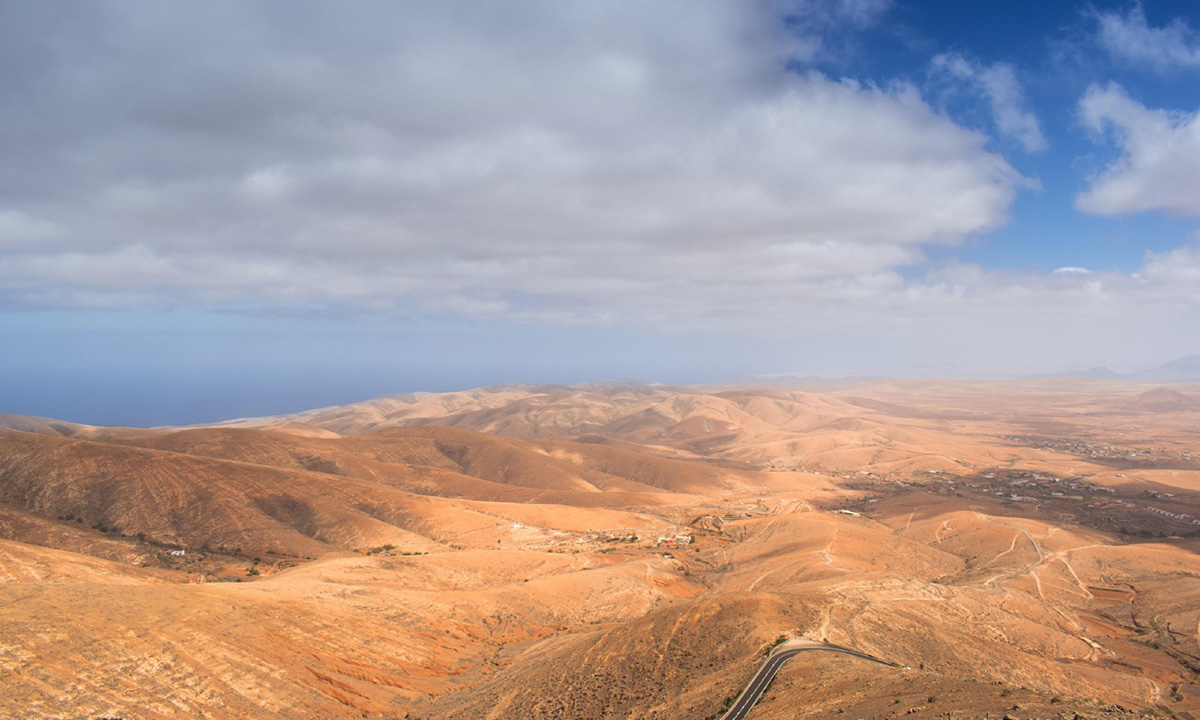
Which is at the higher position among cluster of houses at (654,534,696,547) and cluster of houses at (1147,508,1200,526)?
cluster of houses at (1147,508,1200,526)

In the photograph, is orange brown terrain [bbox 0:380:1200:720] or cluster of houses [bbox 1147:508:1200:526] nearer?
orange brown terrain [bbox 0:380:1200:720]

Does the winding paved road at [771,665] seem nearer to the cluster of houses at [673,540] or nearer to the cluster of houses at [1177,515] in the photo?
the cluster of houses at [673,540]

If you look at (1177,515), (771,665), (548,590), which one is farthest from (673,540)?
(1177,515)

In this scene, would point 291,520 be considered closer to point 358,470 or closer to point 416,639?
point 358,470

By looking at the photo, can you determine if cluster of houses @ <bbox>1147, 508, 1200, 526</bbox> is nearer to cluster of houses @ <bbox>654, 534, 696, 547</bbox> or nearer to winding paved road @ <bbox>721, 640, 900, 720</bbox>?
cluster of houses @ <bbox>654, 534, 696, 547</bbox>

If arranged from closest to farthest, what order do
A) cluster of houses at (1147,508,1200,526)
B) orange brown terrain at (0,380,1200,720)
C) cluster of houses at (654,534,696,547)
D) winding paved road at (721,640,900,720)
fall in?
winding paved road at (721,640,900,720) < orange brown terrain at (0,380,1200,720) < cluster of houses at (654,534,696,547) < cluster of houses at (1147,508,1200,526)

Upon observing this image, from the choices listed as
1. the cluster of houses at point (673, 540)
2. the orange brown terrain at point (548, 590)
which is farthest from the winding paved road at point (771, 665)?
the cluster of houses at point (673, 540)

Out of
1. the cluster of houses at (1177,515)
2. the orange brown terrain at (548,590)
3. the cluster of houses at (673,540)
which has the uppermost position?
the orange brown terrain at (548,590)

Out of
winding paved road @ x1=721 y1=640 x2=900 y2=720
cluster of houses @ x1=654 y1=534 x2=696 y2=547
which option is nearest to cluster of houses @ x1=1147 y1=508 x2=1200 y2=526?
cluster of houses @ x1=654 y1=534 x2=696 y2=547
